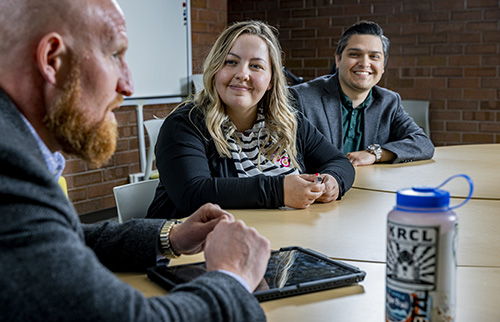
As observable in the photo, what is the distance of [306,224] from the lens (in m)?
1.63

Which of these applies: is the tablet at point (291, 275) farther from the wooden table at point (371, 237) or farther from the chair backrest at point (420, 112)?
the chair backrest at point (420, 112)

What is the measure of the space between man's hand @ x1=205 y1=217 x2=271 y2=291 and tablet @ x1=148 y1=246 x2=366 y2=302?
0.24ft

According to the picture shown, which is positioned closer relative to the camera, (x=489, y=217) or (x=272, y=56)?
(x=489, y=217)

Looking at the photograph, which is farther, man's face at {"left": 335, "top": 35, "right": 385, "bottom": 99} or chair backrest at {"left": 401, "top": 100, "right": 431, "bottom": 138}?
chair backrest at {"left": 401, "top": 100, "right": 431, "bottom": 138}

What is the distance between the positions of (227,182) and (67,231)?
1146 millimetres

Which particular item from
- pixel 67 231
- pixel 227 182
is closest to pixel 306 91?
pixel 227 182

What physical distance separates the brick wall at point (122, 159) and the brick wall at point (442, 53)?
1447mm

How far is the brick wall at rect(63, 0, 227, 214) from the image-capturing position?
13.8ft

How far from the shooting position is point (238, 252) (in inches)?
38.6

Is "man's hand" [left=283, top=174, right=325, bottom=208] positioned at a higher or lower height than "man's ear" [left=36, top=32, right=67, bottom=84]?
lower

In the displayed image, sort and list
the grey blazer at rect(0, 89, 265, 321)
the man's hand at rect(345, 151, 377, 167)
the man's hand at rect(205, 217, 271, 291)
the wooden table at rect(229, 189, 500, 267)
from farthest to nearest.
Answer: the man's hand at rect(345, 151, 377, 167), the wooden table at rect(229, 189, 500, 267), the man's hand at rect(205, 217, 271, 291), the grey blazer at rect(0, 89, 265, 321)

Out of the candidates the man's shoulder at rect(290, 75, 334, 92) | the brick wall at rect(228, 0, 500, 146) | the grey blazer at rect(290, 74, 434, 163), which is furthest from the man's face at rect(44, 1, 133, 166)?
the brick wall at rect(228, 0, 500, 146)

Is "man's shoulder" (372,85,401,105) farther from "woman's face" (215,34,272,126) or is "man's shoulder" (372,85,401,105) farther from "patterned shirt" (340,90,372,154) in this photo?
"woman's face" (215,34,272,126)

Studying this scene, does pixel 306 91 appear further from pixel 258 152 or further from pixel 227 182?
pixel 227 182
